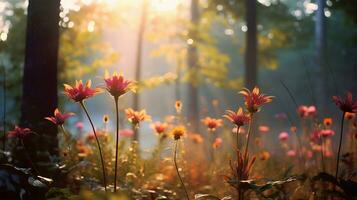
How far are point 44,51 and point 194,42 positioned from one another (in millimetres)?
8923

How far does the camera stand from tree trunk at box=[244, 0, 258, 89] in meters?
8.87

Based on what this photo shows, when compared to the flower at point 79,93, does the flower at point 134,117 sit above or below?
below

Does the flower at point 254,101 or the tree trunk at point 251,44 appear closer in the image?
the flower at point 254,101

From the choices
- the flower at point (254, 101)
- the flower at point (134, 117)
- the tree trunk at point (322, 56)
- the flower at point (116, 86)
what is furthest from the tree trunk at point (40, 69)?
the tree trunk at point (322, 56)

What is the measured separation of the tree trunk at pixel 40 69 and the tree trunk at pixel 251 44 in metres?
5.24

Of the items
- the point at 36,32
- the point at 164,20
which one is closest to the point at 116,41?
the point at 164,20

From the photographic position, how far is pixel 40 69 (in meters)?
4.32

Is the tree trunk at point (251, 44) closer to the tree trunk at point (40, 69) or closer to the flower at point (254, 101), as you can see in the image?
the tree trunk at point (40, 69)

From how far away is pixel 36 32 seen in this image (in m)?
4.30

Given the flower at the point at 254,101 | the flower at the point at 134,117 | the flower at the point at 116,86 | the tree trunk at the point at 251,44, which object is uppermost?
the tree trunk at the point at 251,44

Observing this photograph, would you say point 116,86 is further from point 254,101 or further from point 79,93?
point 254,101

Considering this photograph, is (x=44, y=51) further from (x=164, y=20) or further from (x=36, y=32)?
(x=164, y=20)

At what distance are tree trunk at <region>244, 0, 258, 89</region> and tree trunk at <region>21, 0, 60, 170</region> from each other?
206 inches

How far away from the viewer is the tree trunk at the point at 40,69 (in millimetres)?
4289
